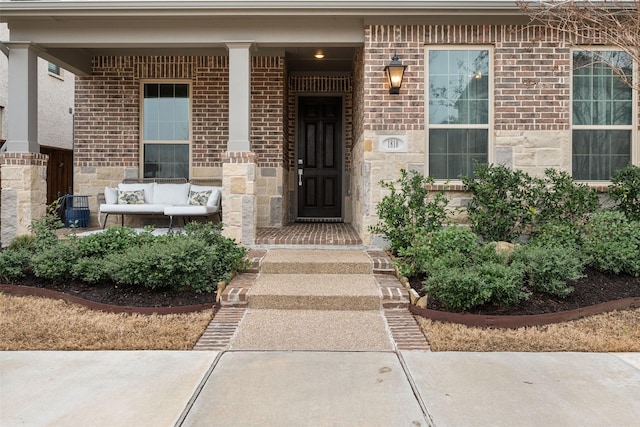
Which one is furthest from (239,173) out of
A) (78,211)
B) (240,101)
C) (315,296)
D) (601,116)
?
(601,116)

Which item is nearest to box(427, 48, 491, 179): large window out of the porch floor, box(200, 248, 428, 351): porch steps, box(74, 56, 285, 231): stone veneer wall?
the porch floor

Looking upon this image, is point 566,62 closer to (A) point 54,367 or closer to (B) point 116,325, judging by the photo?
(B) point 116,325

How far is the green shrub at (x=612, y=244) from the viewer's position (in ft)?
14.4

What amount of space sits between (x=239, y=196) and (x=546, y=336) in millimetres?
3813

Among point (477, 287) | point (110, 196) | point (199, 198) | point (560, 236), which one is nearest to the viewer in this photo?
point (477, 287)

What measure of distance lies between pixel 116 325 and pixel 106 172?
16.4 ft

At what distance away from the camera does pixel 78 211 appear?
24.9 ft

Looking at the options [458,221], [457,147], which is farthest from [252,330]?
[457,147]

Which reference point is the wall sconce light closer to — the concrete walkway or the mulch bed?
the mulch bed

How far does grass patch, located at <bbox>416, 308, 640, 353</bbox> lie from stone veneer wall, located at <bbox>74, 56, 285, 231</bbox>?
4.99 meters

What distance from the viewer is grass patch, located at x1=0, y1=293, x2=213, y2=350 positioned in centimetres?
312

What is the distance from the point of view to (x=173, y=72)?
765 cm

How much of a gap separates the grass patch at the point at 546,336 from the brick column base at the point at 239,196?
9.21 ft

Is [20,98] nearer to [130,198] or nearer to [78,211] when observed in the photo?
[130,198]
